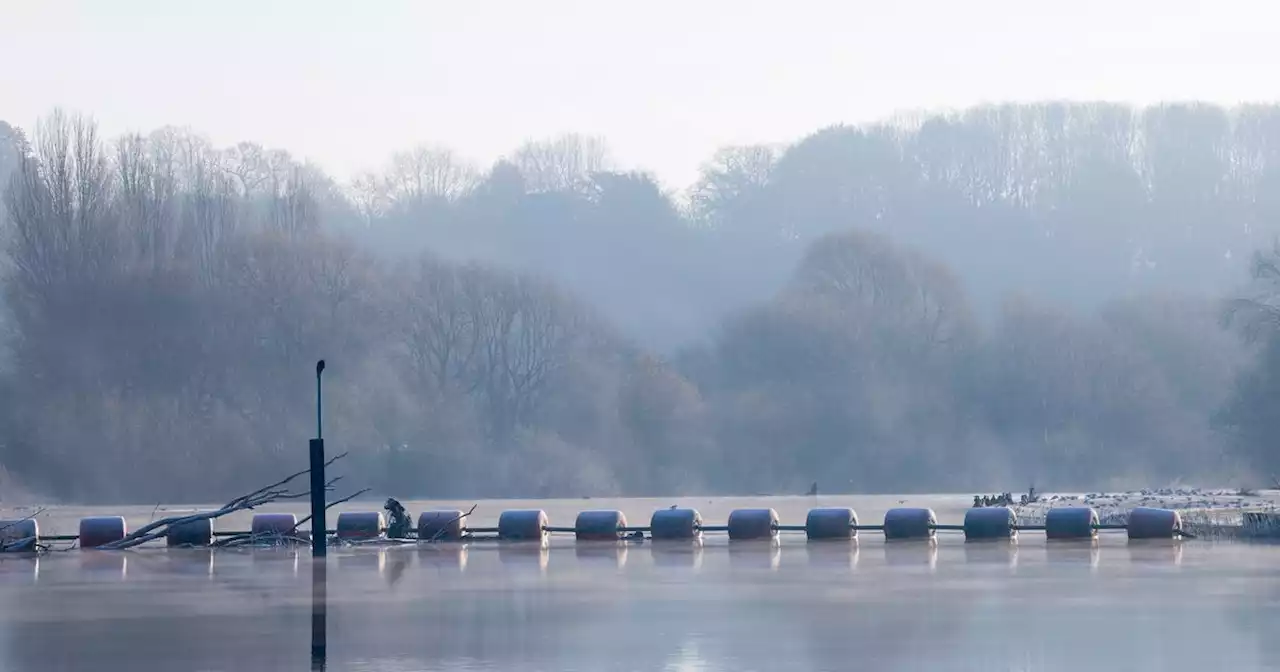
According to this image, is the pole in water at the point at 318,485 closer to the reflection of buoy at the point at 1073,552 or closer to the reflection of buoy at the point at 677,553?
the reflection of buoy at the point at 677,553

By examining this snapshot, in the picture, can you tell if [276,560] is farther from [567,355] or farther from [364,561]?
[567,355]

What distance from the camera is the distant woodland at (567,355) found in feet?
258

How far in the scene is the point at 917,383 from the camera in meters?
87.4

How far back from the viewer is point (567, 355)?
88750 millimetres

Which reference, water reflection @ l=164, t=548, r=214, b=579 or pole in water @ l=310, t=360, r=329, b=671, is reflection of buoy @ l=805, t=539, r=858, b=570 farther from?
water reflection @ l=164, t=548, r=214, b=579

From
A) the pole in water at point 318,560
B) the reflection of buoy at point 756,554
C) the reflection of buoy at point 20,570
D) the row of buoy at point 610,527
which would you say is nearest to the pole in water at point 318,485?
the pole in water at point 318,560

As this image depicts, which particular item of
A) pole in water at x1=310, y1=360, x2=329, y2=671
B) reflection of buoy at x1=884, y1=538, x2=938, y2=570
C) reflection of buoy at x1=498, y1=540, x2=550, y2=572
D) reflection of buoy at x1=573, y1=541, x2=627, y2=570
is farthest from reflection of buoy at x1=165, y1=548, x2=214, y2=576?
reflection of buoy at x1=884, y1=538, x2=938, y2=570

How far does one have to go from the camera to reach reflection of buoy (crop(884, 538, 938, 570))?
107 feet

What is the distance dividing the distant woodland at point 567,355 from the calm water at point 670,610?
1456 inches

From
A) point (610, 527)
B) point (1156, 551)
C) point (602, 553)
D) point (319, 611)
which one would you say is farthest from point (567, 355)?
point (319, 611)

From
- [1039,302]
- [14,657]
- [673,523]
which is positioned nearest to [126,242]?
[1039,302]

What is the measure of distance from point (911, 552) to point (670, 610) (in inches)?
515

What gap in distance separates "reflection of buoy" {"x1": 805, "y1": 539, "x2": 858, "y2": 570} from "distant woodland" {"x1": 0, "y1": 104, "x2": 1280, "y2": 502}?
2999 centimetres

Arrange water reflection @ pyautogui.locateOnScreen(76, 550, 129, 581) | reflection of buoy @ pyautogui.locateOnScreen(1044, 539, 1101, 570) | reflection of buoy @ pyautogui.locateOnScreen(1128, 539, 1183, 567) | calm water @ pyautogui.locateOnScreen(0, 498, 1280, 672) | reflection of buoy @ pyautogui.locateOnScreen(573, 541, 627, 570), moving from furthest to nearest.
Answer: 1. reflection of buoy @ pyautogui.locateOnScreen(573, 541, 627, 570)
2. water reflection @ pyautogui.locateOnScreen(76, 550, 129, 581)
3. reflection of buoy @ pyautogui.locateOnScreen(1128, 539, 1183, 567)
4. reflection of buoy @ pyautogui.locateOnScreen(1044, 539, 1101, 570)
5. calm water @ pyautogui.locateOnScreen(0, 498, 1280, 672)
